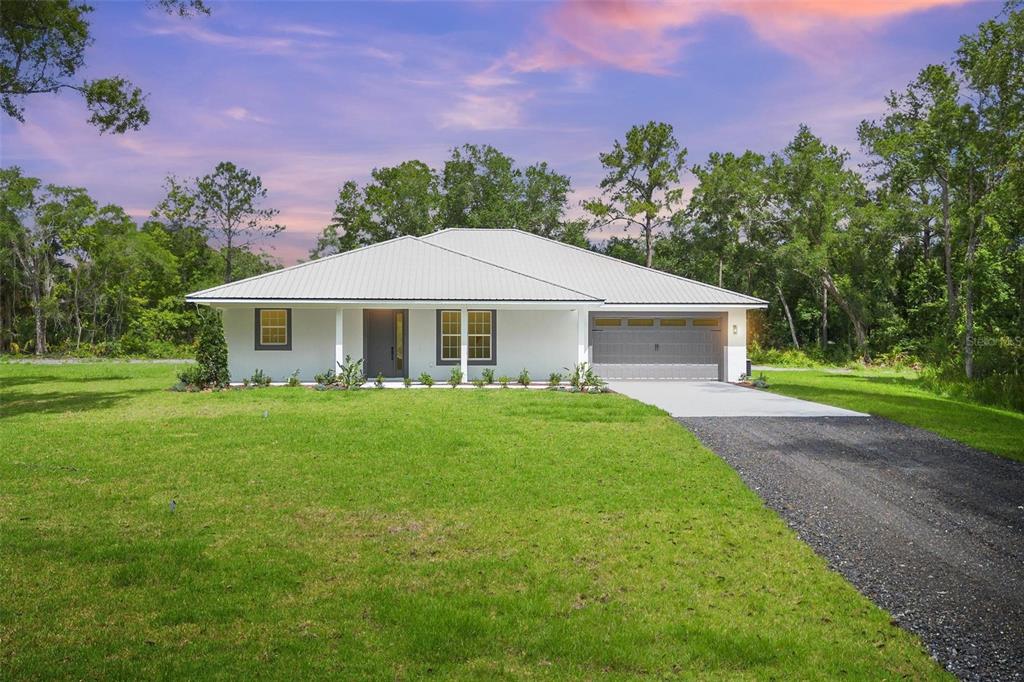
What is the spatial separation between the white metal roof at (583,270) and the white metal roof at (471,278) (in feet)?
0.11

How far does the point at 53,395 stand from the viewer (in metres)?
17.6

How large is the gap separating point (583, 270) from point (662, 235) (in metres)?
17.3

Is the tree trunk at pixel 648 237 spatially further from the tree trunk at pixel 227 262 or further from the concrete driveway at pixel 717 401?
the tree trunk at pixel 227 262

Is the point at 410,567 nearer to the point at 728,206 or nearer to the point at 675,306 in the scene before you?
the point at 675,306

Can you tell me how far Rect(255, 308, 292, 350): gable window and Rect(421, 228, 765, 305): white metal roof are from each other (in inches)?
306

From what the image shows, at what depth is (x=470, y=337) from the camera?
2131 cm

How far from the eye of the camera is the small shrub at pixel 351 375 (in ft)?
61.7

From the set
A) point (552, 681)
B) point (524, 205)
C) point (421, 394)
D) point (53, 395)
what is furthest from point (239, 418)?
point (524, 205)

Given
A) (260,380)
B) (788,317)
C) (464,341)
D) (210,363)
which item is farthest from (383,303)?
(788,317)

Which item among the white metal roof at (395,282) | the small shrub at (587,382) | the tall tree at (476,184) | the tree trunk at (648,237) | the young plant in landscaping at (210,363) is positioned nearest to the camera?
the young plant in landscaping at (210,363)

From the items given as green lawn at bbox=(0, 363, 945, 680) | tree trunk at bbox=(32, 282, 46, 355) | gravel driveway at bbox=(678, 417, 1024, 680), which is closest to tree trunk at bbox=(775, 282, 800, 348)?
gravel driveway at bbox=(678, 417, 1024, 680)

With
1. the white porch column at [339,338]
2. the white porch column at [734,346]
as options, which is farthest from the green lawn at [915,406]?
the white porch column at [339,338]

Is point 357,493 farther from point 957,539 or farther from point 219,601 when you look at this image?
point 957,539

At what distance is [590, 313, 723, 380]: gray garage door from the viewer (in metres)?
22.7
